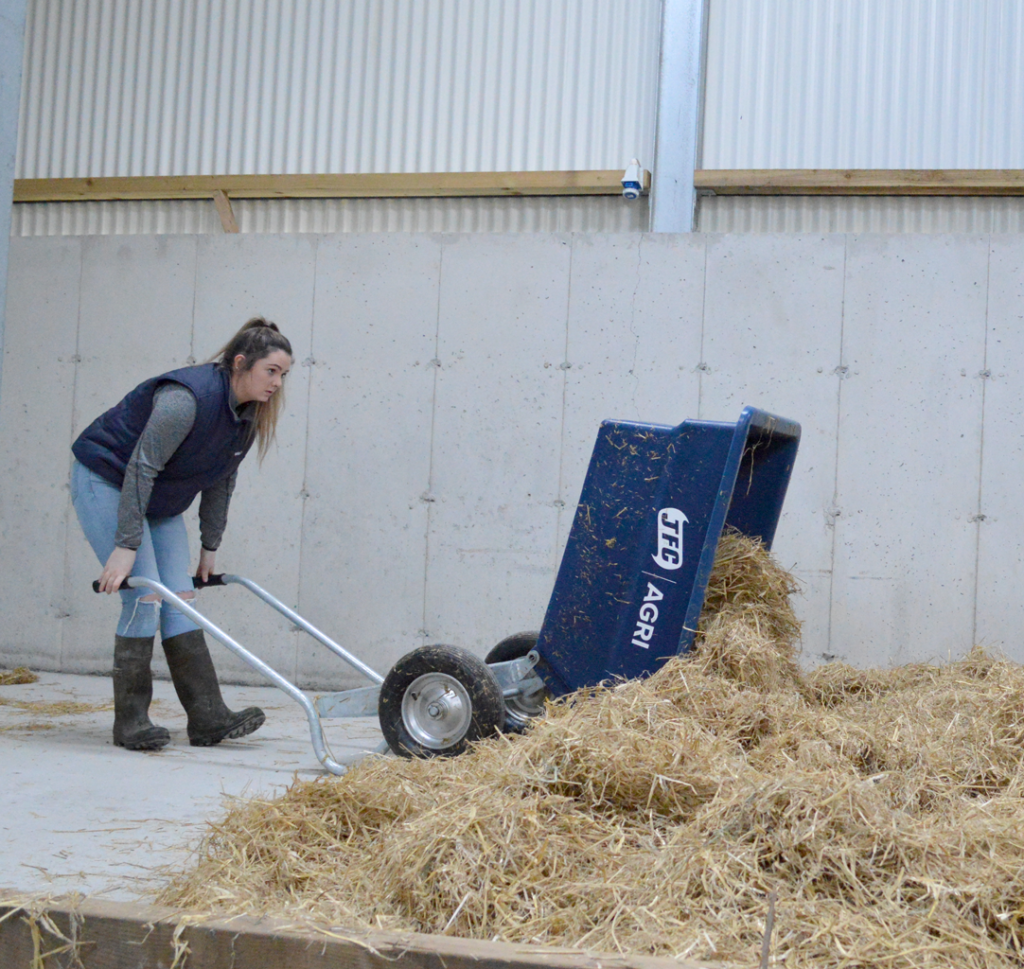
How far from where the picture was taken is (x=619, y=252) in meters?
5.04

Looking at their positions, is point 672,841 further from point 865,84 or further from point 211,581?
point 865,84

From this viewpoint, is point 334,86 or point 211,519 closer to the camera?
point 211,519

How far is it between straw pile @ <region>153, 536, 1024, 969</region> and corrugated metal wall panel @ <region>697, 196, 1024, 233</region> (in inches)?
120

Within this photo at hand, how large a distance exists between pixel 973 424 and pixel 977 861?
10.5 ft

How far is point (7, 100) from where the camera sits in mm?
4379

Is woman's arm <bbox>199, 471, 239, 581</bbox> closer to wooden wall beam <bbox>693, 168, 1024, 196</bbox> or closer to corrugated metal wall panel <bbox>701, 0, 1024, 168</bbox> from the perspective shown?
wooden wall beam <bbox>693, 168, 1024, 196</bbox>

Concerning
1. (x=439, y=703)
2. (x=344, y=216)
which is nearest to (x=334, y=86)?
(x=344, y=216)

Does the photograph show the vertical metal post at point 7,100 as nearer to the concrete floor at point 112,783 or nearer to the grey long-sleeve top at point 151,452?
the grey long-sleeve top at point 151,452

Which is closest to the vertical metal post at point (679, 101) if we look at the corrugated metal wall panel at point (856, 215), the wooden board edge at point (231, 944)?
the corrugated metal wall panel at point (856, 215)

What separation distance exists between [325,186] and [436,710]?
11.3ft

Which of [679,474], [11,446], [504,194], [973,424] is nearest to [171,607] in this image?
[679,474]

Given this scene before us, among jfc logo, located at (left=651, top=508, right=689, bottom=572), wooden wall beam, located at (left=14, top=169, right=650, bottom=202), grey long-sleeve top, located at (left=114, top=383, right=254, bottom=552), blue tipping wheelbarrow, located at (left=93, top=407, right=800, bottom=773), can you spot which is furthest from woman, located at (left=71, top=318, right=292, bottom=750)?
wooden wall beam, located at (left=14, top=169, right=650, bottom=202)

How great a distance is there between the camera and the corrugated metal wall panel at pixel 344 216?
218 inches

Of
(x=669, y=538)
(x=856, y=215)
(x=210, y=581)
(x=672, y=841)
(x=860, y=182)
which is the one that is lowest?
(x=672, y=841)
